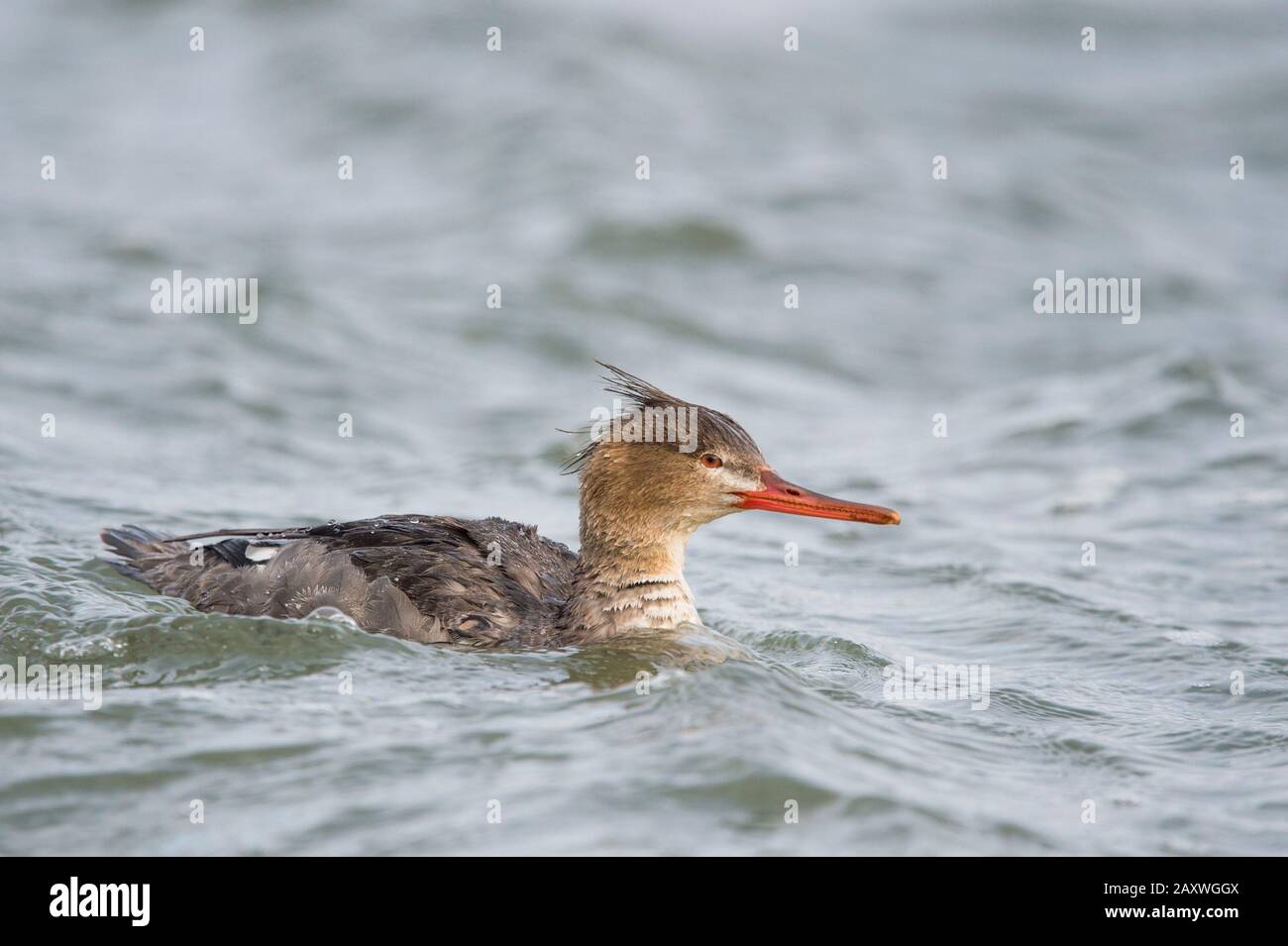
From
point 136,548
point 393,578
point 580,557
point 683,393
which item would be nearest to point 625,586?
point 580,557

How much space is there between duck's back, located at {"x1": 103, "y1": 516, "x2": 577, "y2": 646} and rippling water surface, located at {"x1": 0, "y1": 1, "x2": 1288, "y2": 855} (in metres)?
0.21

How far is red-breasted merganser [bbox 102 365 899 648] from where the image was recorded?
7340 mm

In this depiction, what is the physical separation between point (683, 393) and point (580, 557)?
6370 millimetres

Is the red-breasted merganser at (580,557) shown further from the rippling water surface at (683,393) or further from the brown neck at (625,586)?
the rippling water surface at (683,393)

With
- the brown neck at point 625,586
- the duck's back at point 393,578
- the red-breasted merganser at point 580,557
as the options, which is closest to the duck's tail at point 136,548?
the duck's back at point 393,578

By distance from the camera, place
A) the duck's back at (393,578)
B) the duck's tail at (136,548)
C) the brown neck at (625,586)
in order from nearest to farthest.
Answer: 1. the duck's back at (393,578)
2. the brown neck at (625,586)
3. the duck's tail at (136,548)

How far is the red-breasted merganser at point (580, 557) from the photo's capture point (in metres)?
7.34

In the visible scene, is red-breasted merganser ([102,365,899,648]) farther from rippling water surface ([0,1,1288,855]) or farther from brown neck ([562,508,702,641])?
rippling water surface ([0,1,1288,855])

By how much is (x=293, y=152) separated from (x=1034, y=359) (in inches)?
390

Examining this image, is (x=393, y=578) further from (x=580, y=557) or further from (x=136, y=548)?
(x=136, y=548)

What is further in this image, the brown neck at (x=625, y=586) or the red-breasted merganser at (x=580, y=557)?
the brown neck at (x=625, y=586)

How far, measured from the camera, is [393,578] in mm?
7387
